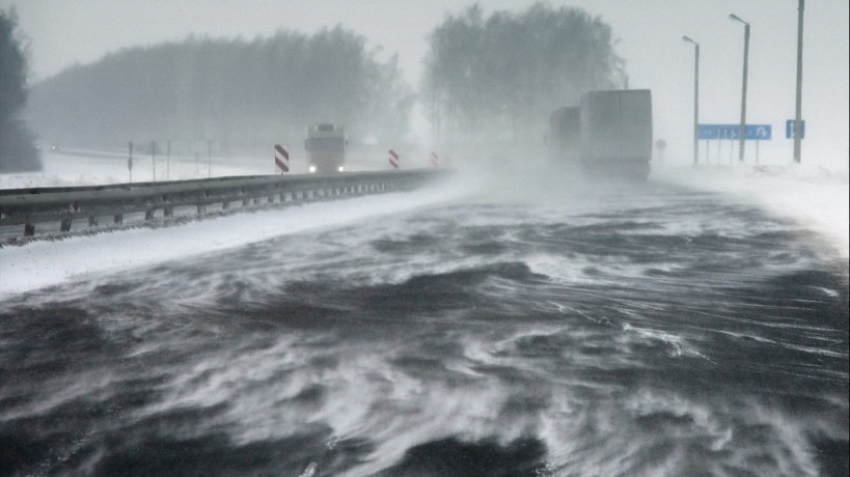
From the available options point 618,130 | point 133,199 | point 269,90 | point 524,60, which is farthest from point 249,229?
point 269,90

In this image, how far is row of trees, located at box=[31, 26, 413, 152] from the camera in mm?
151250

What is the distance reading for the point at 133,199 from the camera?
19.2 m

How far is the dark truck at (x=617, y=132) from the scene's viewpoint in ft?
148

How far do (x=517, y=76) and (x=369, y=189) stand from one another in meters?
80.5

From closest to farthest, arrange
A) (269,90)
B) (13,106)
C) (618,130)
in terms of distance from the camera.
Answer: (618,130) < (13,106) < (269,90)

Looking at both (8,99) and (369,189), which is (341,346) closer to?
(369,189)

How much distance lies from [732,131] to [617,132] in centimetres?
2298

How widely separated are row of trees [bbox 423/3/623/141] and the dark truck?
66.3m

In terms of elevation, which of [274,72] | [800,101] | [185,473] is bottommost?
[185,473]

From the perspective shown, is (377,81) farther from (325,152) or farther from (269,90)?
(325,152)

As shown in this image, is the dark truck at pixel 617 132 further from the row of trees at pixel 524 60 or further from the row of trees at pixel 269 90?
the row of trees at pixel 269 90

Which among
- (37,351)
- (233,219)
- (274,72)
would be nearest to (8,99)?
(233,219)

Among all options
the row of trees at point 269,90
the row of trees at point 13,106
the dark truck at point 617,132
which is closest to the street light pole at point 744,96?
the dark truck at point 617,132

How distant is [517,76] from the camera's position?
116 metres
